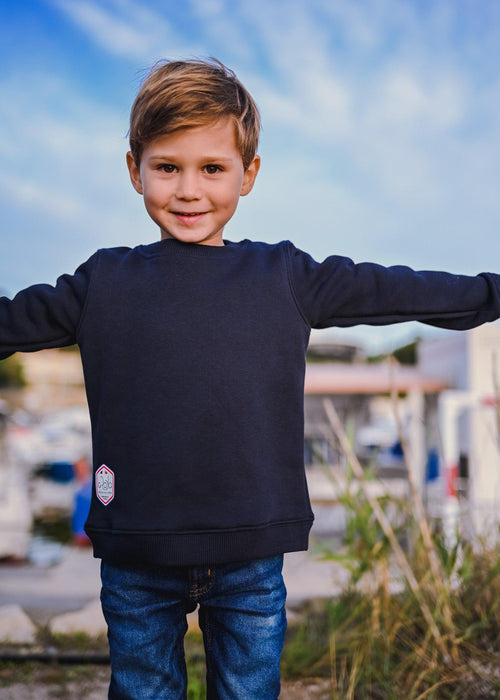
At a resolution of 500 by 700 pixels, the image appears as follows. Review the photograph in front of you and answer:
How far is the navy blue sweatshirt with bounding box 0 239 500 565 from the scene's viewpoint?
1.42 metres

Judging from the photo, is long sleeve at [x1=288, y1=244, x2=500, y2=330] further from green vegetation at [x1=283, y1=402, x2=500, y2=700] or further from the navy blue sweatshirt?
green vegetation at [x1=283, y1=402, x2=500, y2=700]

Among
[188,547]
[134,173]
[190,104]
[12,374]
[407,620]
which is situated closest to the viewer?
[188,547]

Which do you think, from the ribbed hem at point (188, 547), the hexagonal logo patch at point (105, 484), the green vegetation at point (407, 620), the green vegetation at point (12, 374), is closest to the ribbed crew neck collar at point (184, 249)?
the hexagonal logo patch at point (105, 484)

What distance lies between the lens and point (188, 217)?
1546mm

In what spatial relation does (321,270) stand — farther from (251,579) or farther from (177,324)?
(251,579)

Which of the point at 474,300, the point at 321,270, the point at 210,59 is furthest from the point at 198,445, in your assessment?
the point at 210,59

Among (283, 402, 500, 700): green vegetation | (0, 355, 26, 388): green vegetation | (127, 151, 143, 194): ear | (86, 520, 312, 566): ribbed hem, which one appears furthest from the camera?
Answer: (0, 355, 26, 388): green vegetation

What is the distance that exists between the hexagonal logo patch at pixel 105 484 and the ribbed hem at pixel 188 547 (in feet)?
0.21

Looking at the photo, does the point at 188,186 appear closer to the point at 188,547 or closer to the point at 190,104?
the point at 190,104

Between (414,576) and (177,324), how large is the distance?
155cm

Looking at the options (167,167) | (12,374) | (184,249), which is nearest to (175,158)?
(167,167)

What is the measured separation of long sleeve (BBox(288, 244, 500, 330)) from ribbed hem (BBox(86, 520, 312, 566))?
45 cm

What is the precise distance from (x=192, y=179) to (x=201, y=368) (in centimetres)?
37

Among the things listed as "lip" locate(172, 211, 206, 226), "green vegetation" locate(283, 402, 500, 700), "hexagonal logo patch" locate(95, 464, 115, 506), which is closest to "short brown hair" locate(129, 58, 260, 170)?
"lip" locate(172, 211, 206, 226)
